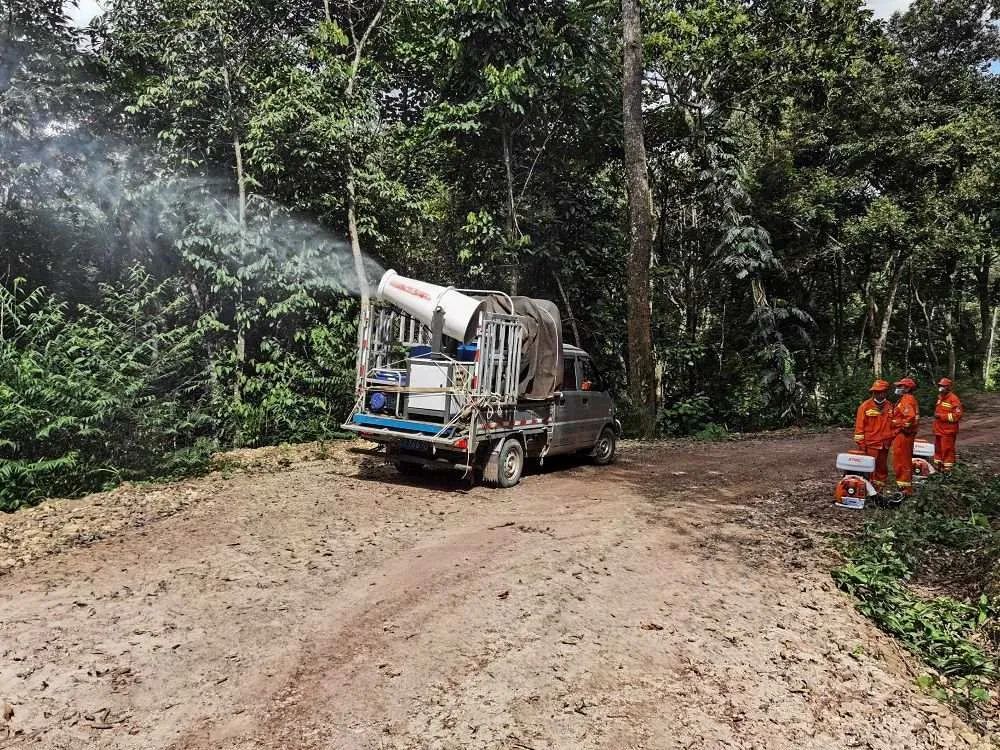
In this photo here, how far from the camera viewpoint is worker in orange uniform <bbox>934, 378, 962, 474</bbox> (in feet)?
33.2

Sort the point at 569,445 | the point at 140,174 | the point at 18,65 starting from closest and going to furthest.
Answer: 1. the point at 569,445
2. the point at 18,65
3. the point at 140,174

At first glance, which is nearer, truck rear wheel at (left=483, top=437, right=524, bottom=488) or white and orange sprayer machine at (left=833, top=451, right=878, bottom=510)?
white and orange sprayer machine at (left=833, top=451, right=878, bottom=510)

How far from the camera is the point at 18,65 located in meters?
13.3

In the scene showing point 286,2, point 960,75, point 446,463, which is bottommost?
point 446,463

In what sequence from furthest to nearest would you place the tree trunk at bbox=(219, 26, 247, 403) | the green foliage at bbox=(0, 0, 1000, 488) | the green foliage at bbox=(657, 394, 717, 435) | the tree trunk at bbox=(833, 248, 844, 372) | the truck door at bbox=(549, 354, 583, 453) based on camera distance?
the tree trunk at bbox=(833, 248, 844, 372)
the green foliage at bbox=(657, 394, 717, 435)
the tree trunk at bbox=(219, 26, 247, 403)
the green foliage at bbox=(0, 0, 1000, 488)
the truck door at bbox=(549, 354, 583, 453)

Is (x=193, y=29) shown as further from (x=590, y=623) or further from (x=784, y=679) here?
(x=784, y=679)

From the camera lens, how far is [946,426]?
10227mm

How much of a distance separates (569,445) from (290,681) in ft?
24.2

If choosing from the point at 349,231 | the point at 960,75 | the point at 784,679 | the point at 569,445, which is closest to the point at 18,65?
the point at 349,231

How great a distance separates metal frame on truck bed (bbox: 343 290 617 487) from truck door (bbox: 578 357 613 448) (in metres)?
1.14

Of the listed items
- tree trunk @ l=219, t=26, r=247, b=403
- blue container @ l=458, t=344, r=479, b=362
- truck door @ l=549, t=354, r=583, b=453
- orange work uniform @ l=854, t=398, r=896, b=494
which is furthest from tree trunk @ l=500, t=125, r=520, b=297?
orange work uniform @ l=854, t=398, r=896, b=494

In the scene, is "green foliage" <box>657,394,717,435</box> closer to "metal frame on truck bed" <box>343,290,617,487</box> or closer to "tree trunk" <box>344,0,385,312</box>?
"metal frame on truck bed" <box>343,290,617,487</box>

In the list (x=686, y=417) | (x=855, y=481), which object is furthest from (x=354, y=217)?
(x=855, y=481)

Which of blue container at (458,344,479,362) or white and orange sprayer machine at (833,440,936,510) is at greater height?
blue container at (458,344,479,362)
